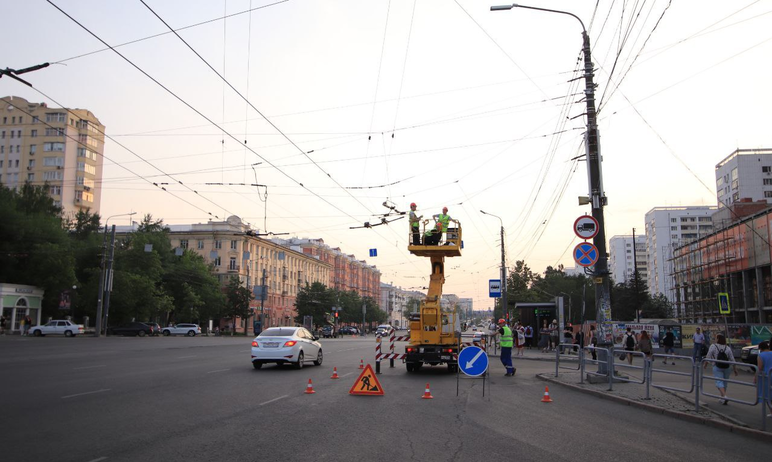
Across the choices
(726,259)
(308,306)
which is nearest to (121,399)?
(726,259)

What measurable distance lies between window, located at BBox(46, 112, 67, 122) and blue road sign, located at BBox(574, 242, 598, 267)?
86.8m

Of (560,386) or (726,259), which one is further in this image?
(726,259)

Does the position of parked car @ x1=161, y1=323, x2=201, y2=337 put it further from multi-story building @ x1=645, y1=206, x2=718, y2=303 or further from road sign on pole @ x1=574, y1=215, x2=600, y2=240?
multi-story building @ x1=645, y1=206, x2=718, y2=303

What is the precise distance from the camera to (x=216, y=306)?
3017 inches

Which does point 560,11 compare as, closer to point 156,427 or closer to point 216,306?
point 156,427

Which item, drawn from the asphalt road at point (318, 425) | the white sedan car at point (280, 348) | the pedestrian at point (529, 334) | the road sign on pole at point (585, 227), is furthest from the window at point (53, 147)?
the road sign on pole at point (585, 227)

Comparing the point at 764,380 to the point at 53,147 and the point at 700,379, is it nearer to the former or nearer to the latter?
the point at 700,379

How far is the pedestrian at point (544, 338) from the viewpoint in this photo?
37441 millimetres

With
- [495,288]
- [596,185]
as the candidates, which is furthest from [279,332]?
[495,288]

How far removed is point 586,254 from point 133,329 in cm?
5244

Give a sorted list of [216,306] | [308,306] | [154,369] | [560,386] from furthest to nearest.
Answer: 1. [308,306]
2. [216,306]
3. [154,369]
4. [560,386]

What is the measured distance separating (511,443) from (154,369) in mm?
14334

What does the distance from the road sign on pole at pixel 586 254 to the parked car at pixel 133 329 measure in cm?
5192

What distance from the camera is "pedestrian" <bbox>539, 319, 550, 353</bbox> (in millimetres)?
37441
